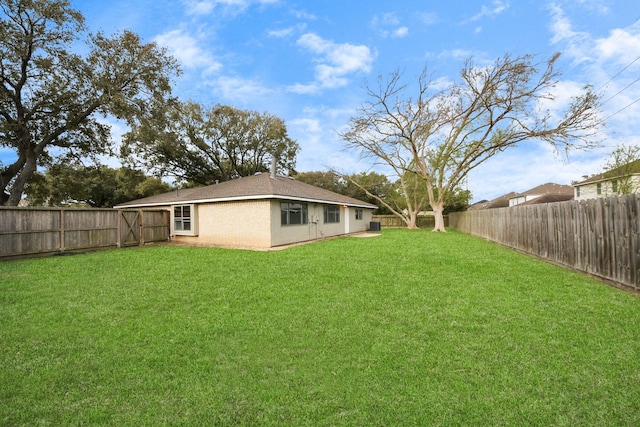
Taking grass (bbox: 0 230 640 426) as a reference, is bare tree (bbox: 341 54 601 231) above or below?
above

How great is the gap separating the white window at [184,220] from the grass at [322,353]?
858 cm

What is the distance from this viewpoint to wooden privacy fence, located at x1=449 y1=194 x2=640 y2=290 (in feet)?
17.2

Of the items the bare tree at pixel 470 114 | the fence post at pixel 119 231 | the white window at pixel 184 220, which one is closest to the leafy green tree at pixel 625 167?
the bare tree at pixel 470 114

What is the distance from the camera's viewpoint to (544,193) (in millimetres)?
38438

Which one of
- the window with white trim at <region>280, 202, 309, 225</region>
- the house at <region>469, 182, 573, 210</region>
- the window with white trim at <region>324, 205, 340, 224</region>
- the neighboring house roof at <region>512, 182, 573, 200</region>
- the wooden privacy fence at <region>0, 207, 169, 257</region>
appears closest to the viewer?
the wooden privacy fence at <region>0, 207, 169, 257</region>

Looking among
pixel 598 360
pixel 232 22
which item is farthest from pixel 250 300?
pixel 232 22

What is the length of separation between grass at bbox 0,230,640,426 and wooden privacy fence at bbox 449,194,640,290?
51 centimetres

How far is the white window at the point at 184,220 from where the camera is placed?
14.8 m

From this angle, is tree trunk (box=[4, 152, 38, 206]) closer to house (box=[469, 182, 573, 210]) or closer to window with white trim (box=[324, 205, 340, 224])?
window with white trim (box=[324, 205, 340, 224])

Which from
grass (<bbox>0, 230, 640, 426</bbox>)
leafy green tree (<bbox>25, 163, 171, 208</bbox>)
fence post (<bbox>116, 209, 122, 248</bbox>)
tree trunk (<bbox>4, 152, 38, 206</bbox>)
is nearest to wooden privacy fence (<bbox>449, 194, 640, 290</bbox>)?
grass (<bbox>0, 230, 640, 426</bbox>)

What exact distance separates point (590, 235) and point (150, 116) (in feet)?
70.9

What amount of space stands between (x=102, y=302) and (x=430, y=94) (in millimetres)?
22733

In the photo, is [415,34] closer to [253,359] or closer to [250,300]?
[250,300]

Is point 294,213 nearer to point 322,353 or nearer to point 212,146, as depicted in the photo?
point 322,353
